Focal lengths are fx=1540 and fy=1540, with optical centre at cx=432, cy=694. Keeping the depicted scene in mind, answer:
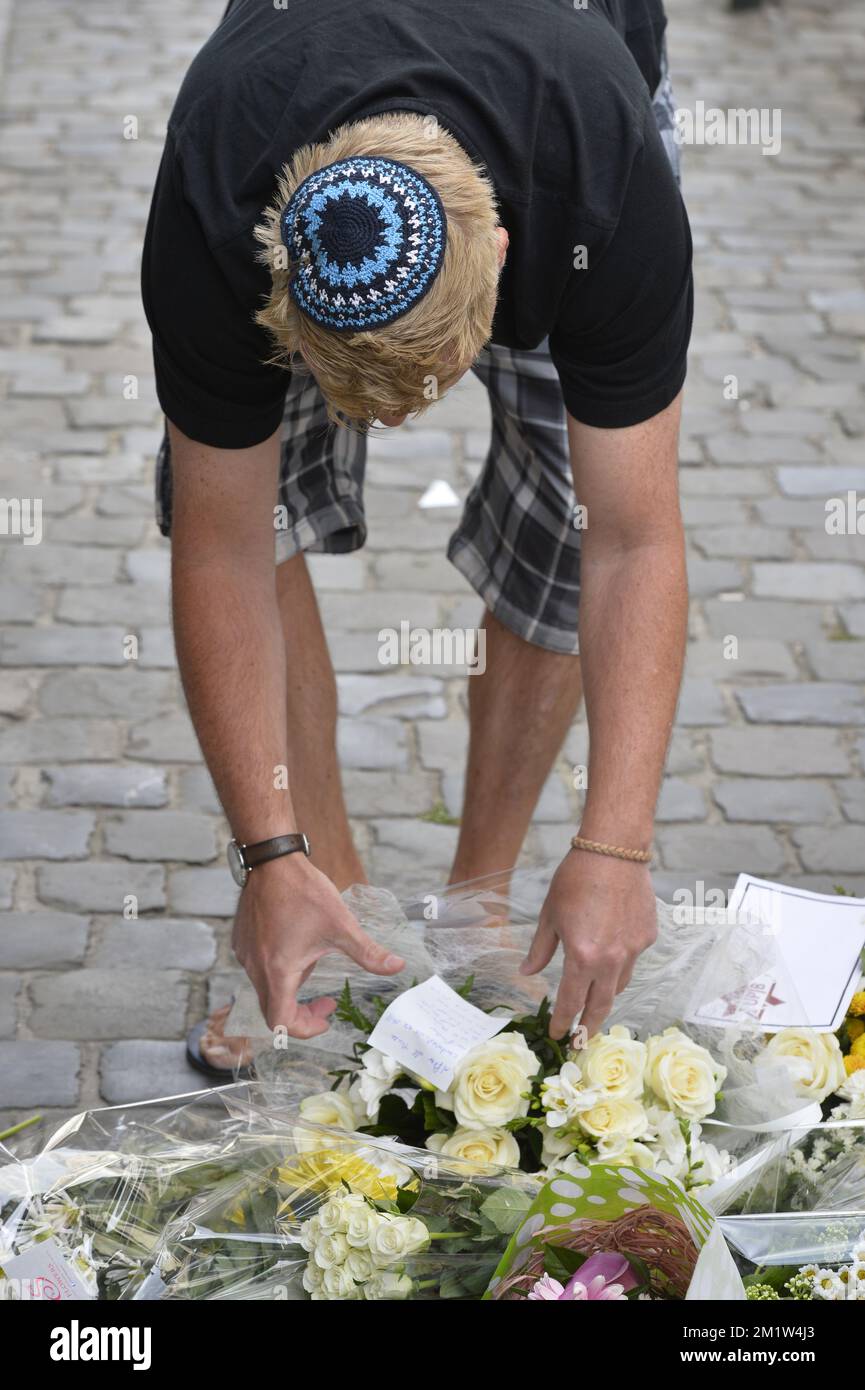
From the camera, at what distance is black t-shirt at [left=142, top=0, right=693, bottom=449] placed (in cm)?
176

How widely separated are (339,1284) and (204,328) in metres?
1.10

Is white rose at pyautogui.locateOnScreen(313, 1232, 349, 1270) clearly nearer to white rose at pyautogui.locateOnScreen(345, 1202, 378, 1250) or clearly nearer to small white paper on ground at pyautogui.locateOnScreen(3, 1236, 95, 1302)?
white rose at pyautogui.locateOnScreen(345, 1202, 378, 1250)

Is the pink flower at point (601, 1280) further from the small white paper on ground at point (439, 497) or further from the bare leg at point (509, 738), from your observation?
the small white paper on ground at point (439, 497)

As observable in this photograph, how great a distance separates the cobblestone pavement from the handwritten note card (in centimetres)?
96

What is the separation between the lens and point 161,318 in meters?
1.89

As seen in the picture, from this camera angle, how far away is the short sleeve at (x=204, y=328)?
1.82 metres

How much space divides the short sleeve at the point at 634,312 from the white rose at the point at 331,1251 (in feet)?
3.46

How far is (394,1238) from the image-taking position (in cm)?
154
